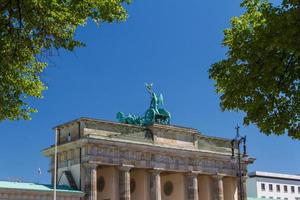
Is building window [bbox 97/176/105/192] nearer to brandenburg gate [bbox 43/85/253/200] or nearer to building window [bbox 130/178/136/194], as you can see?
brandenburg gate [bbox 43/85/253/200]

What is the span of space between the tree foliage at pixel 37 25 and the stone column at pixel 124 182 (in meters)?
39.8

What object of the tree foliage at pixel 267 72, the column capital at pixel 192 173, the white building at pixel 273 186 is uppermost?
the white building at pixel 273 186

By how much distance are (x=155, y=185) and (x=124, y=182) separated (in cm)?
438

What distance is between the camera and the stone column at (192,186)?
64.8 meters

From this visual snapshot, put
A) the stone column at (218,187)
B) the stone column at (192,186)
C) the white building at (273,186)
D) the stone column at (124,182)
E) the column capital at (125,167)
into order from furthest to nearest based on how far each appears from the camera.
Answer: the white building at (273,186) → the stone column at (218,187) → the stone column at (192,186) → the column capital at (125,167) → the stone column at (124,182)

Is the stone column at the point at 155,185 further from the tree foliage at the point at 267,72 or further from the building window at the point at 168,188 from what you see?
the tree foliage at the point at 267,72

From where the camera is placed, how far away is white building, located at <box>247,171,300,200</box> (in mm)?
107375

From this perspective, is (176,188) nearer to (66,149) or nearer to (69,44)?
(66,149)

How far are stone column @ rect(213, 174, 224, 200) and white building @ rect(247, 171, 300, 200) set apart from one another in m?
38.8

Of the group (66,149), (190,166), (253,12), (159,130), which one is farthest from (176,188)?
(253,12)

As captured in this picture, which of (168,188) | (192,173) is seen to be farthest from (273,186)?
(192,173)

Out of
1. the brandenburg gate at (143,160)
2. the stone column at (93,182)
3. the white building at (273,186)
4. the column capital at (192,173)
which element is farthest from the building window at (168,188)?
the white building at (273,186)

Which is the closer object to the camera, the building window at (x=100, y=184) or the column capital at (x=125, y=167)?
the column capital at (x=125, y=167)

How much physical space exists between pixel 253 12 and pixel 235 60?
11.0ft
